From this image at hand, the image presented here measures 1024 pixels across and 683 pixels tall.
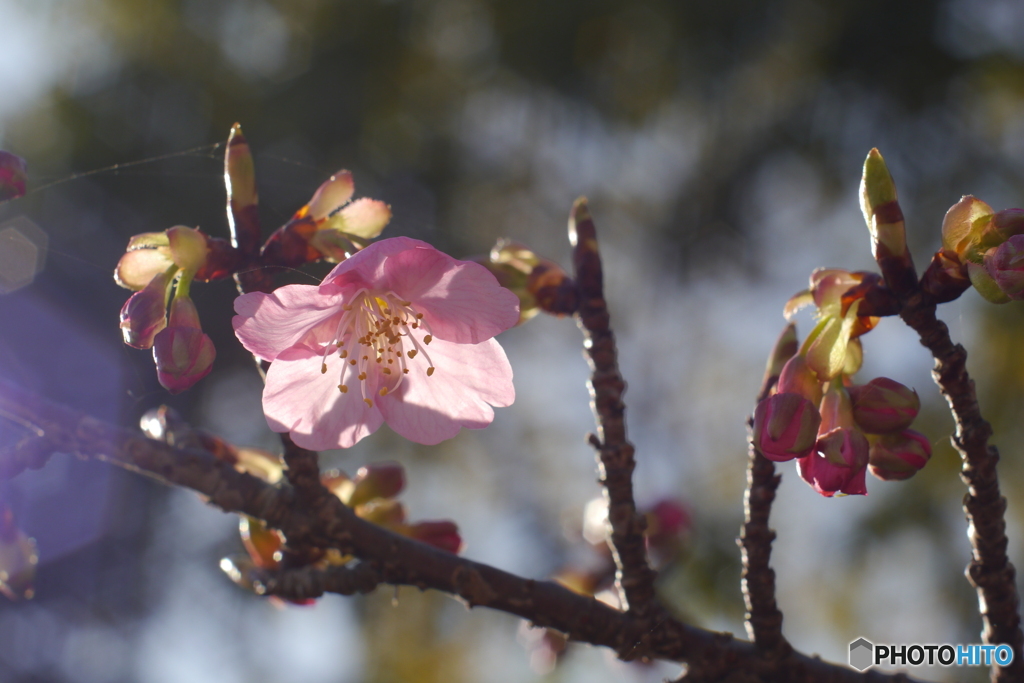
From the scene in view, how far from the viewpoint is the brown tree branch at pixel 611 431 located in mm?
753

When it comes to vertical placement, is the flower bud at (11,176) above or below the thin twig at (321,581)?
above

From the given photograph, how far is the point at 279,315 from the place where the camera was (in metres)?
0.76

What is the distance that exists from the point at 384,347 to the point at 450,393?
0.13 m

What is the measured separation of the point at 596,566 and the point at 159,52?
4.80 meters

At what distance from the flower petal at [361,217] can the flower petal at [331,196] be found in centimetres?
1

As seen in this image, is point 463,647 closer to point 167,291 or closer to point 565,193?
point 565,193

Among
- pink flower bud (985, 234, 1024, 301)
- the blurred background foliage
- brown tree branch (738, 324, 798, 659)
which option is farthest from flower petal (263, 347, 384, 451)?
the blurred background foliage

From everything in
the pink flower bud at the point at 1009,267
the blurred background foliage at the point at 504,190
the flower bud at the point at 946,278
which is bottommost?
the blurred background foliage at the point at 504,190

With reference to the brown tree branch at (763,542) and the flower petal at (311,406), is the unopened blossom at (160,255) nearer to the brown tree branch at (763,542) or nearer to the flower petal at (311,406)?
the flower petal at (311,406)

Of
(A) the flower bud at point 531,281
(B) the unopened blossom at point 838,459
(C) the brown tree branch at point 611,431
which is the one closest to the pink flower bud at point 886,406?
(B) the unopened blossom at point 838,459

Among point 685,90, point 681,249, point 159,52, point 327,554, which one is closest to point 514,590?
point 327,554

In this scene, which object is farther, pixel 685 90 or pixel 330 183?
pixel 685 90

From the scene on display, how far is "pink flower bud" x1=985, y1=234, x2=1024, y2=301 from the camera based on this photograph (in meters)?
0.59

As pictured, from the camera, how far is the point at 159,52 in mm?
4766
